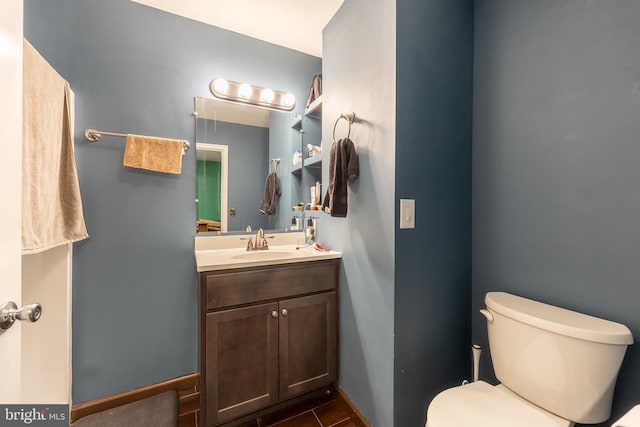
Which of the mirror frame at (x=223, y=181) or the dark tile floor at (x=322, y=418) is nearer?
the dark tile floor at (x=322, y=418)

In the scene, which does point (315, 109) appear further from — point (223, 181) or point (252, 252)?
point (252, 252)

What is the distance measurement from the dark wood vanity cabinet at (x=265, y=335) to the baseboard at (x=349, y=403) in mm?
80

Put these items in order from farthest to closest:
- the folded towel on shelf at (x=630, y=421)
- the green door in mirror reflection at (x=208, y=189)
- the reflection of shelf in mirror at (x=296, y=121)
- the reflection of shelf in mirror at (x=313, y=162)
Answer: the reflection of shelf in mirror at (x=296, y=121) < the reflection of shelf in mirror at (x=313, y=162) < the green door in mirror reflection at (x=208, y=189) < the folded towel on shelf at (x=630, y=421)

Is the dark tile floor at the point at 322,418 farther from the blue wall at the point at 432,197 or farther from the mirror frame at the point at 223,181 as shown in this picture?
the mirror frame at the point at 223,181

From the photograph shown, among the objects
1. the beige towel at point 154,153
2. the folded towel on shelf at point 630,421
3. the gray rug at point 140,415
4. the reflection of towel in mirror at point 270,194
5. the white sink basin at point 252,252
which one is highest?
the beige towel at point 154,153

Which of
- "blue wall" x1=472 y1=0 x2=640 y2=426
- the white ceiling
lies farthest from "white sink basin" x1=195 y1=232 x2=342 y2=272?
the white ceiling

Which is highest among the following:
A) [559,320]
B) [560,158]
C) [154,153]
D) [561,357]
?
[154,153]

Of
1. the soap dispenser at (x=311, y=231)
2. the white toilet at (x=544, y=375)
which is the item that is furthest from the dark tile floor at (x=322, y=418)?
the soap dispenser at (x=311, y=231)

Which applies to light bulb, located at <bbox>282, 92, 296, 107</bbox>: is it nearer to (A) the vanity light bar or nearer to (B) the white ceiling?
(A) the vanity light bar

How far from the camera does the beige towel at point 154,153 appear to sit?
148 cm

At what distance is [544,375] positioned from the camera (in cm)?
94

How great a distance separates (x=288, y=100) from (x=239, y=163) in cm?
63

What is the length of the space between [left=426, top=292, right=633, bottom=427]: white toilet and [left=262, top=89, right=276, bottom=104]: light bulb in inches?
73.9

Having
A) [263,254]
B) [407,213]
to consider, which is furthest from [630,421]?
[263,254]
